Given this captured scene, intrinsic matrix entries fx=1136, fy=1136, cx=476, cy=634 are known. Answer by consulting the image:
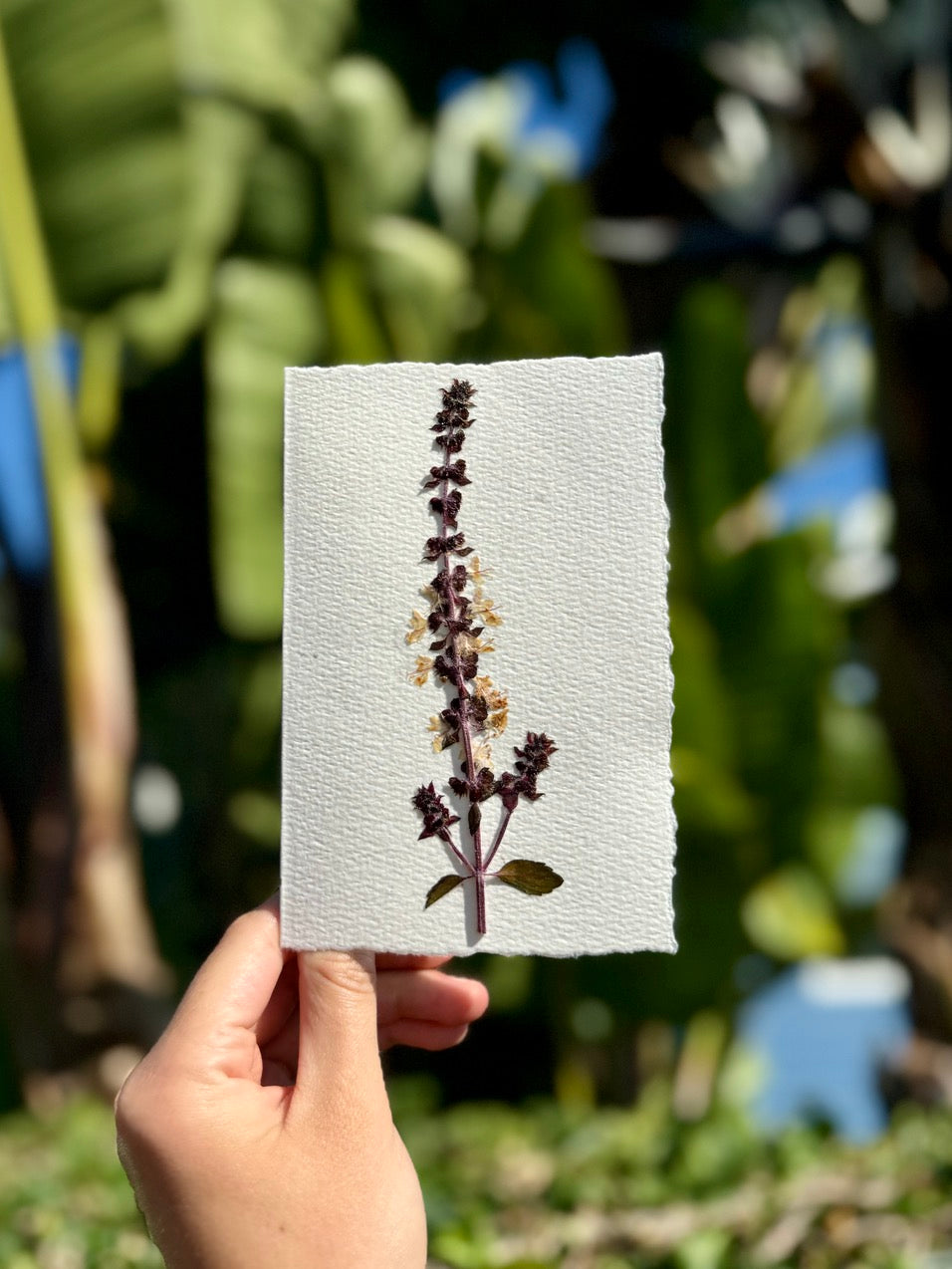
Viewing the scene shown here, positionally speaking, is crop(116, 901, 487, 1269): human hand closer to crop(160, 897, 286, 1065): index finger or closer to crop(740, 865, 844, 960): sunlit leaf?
crop(160, 897, 286, 1065): index finger

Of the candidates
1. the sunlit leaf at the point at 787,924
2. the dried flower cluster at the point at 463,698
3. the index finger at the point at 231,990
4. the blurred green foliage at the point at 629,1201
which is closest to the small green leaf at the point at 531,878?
the dried flower cluster at the point at 463,698

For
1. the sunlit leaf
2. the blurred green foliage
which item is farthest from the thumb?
the sunlit leaf

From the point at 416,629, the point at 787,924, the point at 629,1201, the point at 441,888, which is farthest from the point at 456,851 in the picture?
the point at 787,924

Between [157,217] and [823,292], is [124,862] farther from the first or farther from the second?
[823,292]

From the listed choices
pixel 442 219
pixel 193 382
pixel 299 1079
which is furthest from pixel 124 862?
pixel 299 1079

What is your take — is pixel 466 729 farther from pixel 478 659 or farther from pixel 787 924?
pixel 787 924

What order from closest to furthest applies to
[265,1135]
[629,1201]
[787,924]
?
[265,1135] < [629,1201] < [787,924]
